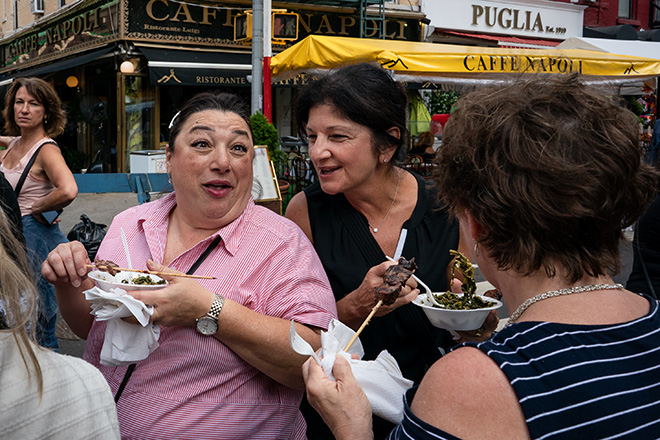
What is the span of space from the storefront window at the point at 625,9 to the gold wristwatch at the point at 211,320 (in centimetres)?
2347

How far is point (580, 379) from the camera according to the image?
1.19 m

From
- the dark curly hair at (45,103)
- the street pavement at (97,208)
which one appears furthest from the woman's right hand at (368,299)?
the street pavement at (97,208)

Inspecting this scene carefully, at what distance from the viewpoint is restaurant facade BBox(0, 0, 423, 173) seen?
575 inches

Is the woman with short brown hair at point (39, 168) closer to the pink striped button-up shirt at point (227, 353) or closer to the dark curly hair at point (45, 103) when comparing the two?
the dark curly hair at point (45, 103)

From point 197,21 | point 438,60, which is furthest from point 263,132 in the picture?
point 197,21

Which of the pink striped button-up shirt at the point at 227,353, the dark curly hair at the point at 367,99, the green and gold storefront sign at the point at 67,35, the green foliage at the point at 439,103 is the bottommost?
the pink striped button-up shirt at the point at 227,353

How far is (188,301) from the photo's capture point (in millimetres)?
1902

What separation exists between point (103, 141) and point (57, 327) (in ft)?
40.8

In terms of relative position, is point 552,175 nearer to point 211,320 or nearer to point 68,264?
point 211,320

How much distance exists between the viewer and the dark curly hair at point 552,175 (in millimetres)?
1311

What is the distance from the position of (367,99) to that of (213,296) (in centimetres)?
110

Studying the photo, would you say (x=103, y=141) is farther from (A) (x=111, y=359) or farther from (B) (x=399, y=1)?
(A) (x=111, y=359)

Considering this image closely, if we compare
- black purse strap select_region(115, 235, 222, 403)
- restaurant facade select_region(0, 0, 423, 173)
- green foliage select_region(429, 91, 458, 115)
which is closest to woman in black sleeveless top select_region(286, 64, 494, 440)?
black purse strap select_region(115, 235, 222, 403)

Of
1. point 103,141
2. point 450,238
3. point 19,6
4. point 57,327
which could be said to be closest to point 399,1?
point 103,141
